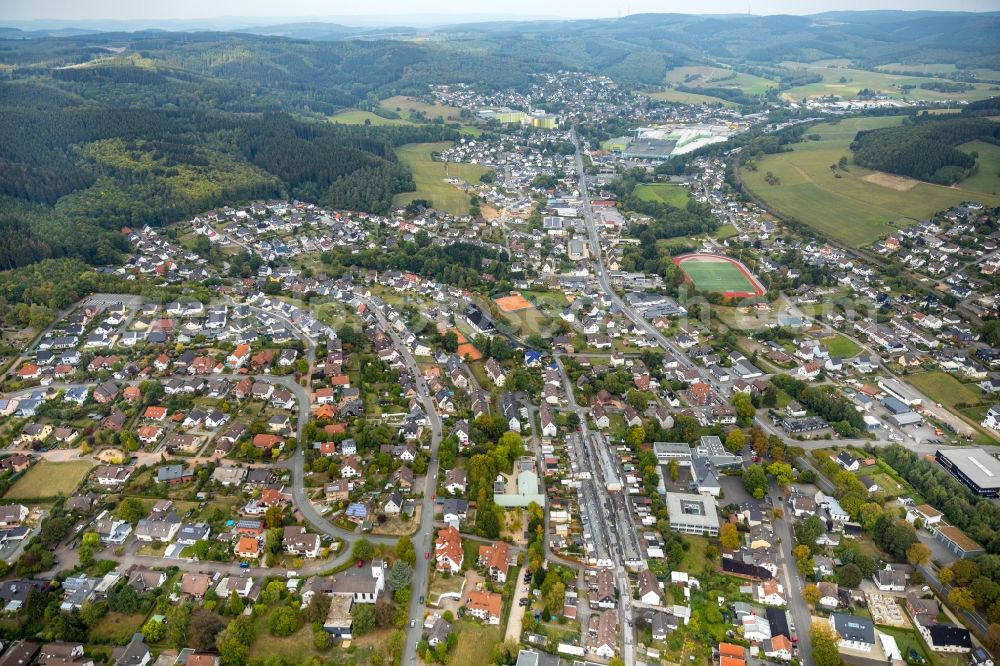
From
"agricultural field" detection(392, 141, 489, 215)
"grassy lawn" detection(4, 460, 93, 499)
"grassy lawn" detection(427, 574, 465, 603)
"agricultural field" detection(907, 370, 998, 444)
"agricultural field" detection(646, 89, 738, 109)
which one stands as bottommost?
"agricultural field" detection(907, 370, 998, 444)

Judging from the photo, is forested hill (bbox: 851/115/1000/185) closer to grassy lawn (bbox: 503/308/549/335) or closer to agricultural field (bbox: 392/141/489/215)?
agricultural field (bbox: 392/141/489/215)

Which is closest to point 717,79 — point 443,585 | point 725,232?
point 725,232

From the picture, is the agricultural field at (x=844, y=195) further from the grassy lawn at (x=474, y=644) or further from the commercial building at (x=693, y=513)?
the grassy lawn at (x=474, y=644)

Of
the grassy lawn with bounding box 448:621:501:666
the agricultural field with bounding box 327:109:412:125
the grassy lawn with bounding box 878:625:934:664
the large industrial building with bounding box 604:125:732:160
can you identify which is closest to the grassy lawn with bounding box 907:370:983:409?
the grassy lawn with bounding box 878:625:934:664

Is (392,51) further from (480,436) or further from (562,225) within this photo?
(480,436)

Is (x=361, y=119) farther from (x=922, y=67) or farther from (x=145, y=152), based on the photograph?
(x=922, y=67)

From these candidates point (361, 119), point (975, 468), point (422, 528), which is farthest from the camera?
point (361, 119)
